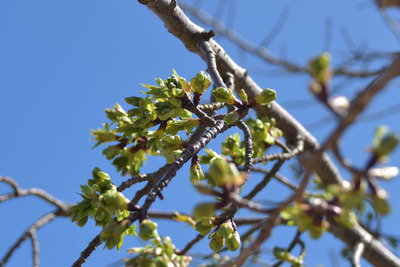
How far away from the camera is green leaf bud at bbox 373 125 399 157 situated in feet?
1.97

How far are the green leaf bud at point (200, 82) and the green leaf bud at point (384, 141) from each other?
0.92m

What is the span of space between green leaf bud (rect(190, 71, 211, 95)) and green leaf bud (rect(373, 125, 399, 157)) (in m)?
0.92

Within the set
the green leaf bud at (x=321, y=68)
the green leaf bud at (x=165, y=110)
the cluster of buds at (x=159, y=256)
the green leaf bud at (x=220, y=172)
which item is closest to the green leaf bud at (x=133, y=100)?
the green leaf bud at (x=165, y=110)

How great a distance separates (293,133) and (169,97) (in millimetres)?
1262

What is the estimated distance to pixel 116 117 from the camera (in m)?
1.96

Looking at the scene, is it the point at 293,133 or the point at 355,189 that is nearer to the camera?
the point at 355,189

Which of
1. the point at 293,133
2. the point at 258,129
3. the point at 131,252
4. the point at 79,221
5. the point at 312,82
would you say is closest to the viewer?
the point at 312,82

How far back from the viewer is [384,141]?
603 mm

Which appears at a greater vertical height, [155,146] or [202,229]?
[155,146]

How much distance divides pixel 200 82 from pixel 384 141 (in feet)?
3.08

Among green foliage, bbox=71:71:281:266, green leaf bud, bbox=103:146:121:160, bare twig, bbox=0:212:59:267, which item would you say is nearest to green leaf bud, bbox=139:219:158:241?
green foliage, bbox=71:71:281:266

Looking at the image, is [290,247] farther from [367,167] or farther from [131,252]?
[367,167]

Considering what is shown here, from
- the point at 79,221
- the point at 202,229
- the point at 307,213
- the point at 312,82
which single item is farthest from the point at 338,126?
the point at 79,221

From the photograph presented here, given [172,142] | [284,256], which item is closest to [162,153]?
[172,142]
